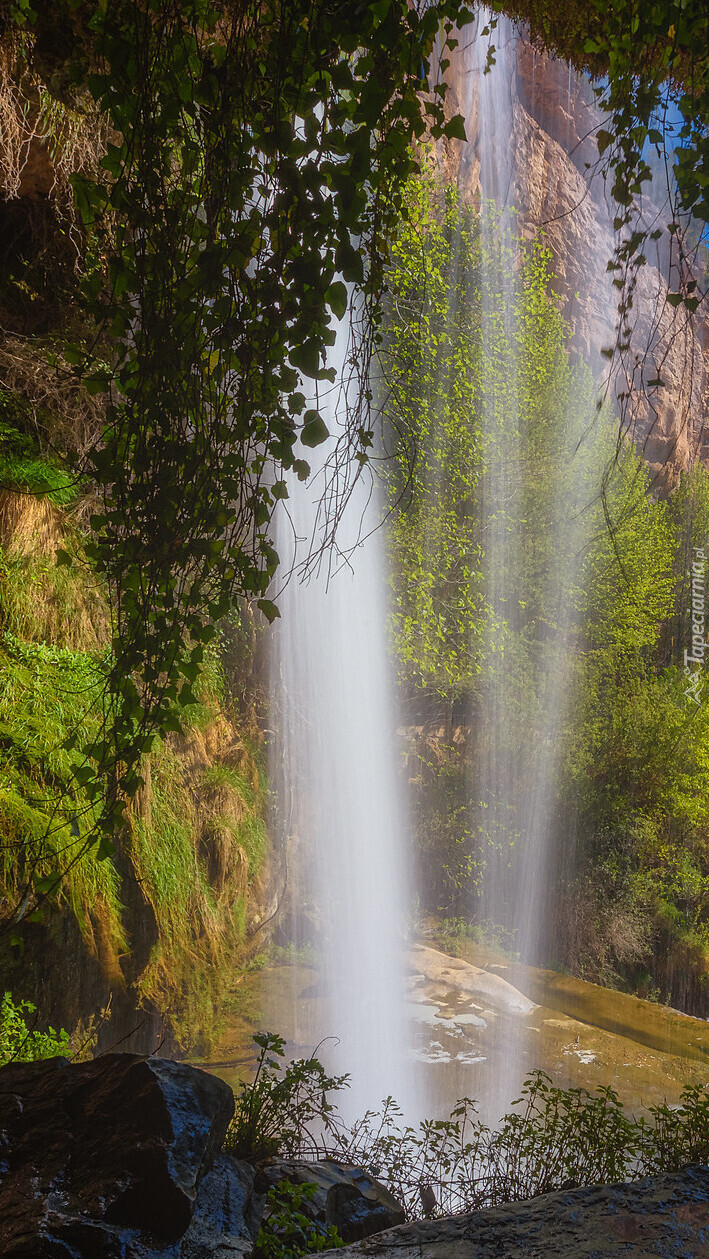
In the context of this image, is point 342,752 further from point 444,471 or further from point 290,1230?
point 290,1230

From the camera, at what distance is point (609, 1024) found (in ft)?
A: 22.4

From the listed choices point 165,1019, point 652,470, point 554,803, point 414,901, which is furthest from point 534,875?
point 652,470

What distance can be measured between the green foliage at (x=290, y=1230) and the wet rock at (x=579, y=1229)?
1.16 ft

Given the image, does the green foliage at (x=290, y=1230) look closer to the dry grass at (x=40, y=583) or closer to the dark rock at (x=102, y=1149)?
the dark rock at (x=102, y=1149)

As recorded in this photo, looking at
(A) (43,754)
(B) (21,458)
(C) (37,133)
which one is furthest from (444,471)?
(A) (43,754)

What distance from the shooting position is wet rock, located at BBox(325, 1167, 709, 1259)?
4.41ft

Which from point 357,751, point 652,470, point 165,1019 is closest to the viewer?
point 165,1019

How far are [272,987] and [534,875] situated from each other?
4.47m

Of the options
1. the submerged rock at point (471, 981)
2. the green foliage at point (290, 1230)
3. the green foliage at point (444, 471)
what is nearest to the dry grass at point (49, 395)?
the green foliage at point (290, 1230)

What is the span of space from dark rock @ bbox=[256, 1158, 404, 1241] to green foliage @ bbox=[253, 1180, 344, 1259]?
0.10 metres

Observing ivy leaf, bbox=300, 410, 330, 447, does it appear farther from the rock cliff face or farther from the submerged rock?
the rock cliff face

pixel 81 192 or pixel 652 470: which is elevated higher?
pixel 652 470

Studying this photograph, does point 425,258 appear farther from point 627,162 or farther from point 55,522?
point 627,162

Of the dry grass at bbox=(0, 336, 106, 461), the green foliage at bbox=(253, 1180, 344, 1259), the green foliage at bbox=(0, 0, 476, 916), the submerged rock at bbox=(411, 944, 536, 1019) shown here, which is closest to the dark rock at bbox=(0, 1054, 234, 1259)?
the green foliage at bbox=(253, 1180, 344, 1259)
